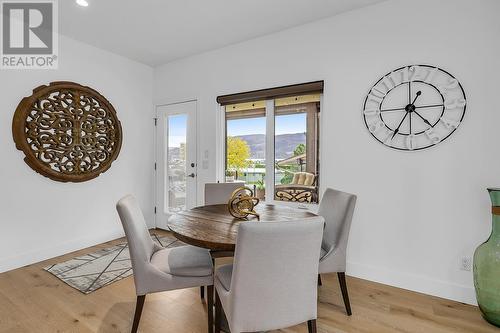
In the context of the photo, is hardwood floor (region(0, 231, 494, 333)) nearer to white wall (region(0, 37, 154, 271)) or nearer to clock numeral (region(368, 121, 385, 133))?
white wall (region(0, 37, 154, 271))

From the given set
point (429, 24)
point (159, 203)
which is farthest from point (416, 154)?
point (159, 203)

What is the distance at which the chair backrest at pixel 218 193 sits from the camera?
289 cm

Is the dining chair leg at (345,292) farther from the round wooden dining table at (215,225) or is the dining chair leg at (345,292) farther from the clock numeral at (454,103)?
the clock numeral at (454,103)

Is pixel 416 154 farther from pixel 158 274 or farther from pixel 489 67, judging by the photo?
pixel 158 274

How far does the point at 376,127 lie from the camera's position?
8.29ft

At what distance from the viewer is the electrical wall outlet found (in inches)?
85.1

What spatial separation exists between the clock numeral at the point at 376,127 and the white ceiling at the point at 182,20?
1.18 meters

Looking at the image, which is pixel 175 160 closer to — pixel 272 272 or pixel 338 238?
Result: pixel 338 238

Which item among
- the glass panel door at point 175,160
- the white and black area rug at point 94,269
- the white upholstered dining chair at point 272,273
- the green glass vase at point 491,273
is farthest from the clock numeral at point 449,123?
the white and black area rug at point 94,269

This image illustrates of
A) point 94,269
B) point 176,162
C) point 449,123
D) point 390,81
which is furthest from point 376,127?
A: point 94,269

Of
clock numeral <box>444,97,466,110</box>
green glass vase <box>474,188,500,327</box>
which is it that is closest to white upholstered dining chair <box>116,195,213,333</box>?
green glass vase <box>474,188,500,327</box>

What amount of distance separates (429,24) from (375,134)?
1045 millimetres

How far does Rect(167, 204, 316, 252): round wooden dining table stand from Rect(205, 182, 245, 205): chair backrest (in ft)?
1.34

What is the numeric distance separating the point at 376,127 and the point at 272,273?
6.34 feet
